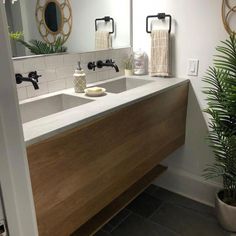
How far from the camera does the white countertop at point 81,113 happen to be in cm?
105

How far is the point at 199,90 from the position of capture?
1.95 m

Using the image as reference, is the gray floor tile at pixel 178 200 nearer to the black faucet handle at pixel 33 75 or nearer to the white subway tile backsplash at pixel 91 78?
the white subway tile backsplash at pixel 91 78

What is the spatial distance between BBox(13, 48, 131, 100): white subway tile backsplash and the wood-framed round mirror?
150 millimetres

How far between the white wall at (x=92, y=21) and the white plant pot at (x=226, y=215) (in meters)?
1.37

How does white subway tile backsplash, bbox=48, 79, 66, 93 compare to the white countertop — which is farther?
white subway tile backsplash, bbox=48, 79, 66, 93

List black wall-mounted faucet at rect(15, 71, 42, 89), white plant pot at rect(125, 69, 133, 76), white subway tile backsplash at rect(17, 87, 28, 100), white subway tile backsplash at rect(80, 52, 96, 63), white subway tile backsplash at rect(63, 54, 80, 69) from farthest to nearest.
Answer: white plant pot at rect(125, 69, 133, 76) < white subway tile backsplash at rect(80, 52, 96, 63) < white subway tile backsplash at rect(63, 54, 80, 69) < white subway tile backsplash at rect(17, 87, 28, 100) < black wall-mounted faucet at rect(15, 71, 42, 89)

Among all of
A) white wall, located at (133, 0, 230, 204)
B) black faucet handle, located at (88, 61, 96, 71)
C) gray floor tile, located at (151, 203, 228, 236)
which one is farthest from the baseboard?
black faucet handle, located at (88, 61, 96, 71)

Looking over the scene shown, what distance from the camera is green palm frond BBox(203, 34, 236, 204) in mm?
1576

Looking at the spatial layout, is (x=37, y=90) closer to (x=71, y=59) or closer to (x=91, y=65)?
(x=71, y=59)

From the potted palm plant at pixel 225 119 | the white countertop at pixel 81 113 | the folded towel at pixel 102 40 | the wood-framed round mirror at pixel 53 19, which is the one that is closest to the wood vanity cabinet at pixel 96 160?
the white countertop at pixel 81 113

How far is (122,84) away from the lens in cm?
210

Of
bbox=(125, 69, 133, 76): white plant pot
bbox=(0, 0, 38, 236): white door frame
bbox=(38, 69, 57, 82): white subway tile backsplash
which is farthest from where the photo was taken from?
bbox=(125, 69, 133, 76): white plant pot

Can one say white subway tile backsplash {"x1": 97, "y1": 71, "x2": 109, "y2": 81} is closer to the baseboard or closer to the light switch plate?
the light switch plate

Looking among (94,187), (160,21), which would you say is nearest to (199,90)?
(160,21)
